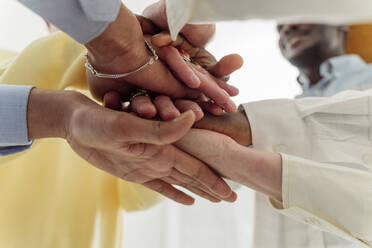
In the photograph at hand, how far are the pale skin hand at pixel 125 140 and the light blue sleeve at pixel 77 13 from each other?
119 millimetres

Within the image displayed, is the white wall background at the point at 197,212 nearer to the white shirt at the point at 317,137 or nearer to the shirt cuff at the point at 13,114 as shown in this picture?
the white shirt at the point at 317,137

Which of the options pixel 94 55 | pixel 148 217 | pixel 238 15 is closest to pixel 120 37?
pixel 94 55

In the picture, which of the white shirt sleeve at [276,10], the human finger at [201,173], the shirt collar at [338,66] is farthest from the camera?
the shirt collar at [338,66]

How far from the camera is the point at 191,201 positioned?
27.5 inches

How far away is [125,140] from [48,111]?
0.18 m

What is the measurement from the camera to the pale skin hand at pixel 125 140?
45 cm

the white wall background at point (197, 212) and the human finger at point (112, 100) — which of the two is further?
the white wall background at point (197, 212)

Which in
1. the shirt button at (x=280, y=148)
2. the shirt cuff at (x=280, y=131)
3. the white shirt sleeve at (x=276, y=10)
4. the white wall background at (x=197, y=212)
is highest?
the white shirt sleeve at (x=276, y=10)

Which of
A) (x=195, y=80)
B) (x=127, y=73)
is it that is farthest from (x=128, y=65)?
(x=195, y=80)

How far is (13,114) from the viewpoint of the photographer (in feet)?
1.82

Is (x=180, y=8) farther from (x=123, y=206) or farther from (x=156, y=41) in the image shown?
(x=123, y=206)

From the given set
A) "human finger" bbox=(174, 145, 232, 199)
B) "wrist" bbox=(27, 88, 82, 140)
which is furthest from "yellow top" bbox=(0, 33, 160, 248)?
"human finger" bbox=(174, 145, 232, 199)

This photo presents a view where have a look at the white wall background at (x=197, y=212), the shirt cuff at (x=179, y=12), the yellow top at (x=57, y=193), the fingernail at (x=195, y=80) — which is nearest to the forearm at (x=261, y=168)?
the fingernail at (x=195, y=80)

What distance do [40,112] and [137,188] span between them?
0.34m
